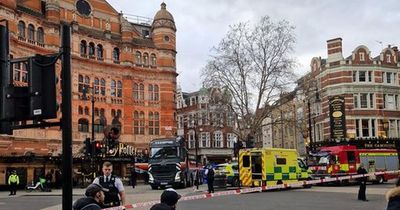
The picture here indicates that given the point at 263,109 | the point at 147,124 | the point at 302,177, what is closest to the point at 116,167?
the point at 147,124

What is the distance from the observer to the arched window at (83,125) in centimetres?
5234

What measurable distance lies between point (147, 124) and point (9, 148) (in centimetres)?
1865

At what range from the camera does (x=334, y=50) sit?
6044 cm

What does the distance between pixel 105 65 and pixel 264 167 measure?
30.7 meters

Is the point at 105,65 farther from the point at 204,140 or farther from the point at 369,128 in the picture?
the point at 369,128

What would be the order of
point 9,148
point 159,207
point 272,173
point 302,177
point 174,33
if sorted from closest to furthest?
point 159,207 < point 272,173 < point 302,177 < point 9,148 < point 174,33

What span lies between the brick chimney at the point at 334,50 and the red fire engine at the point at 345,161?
22771mm

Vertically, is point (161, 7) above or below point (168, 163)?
above

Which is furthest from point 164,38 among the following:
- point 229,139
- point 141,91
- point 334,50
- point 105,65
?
point 229,139

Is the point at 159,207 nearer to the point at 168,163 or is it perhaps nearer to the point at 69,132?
the point at 69,132

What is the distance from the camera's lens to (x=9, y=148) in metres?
43.2

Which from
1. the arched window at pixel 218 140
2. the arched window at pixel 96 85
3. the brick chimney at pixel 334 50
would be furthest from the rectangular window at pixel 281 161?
the arched window at pixel 218 140

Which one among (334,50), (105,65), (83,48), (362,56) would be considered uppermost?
(334,50)

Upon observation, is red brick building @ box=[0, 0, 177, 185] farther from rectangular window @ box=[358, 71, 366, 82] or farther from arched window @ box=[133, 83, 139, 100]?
rectangular window @ box=[358, 71, 366, 82]
